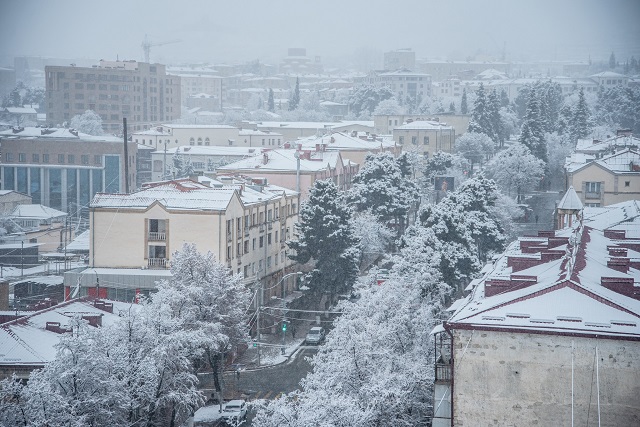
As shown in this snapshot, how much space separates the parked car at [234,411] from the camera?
3772cm

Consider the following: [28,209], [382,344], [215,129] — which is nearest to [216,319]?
[382,344]

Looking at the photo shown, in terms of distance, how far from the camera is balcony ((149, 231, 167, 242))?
5297cm

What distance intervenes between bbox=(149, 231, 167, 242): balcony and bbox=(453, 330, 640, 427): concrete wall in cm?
2931

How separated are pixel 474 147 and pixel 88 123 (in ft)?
228

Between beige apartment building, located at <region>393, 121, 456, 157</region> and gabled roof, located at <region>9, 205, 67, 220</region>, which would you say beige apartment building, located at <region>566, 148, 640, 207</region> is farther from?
beige apartment building, located at <region>393, 121, 456, 157</region>

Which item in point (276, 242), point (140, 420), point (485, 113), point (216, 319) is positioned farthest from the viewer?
point (485, 113)

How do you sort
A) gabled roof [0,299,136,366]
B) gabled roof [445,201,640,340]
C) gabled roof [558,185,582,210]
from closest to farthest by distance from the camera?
gabled roof [445,201,640,340]
gabled roof [0,299,136,366]
gabled roof [558,185,582,210]

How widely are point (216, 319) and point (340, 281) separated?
13733 mm

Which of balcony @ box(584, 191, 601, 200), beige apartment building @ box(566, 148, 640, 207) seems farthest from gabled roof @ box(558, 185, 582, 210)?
balcony @ box(584, 191, 601, 200)

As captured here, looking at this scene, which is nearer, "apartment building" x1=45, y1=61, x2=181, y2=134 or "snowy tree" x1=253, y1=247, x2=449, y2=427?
"snowy tree" x1=253, y1=247, x2=449, y2=427

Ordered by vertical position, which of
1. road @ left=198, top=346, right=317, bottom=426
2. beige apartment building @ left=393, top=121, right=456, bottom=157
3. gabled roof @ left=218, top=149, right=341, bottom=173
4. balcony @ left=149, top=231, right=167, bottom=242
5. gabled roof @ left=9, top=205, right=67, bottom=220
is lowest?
road @ left=198, top=346, right=317, bottom=426

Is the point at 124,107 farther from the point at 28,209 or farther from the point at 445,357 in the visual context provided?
the point at 445,357

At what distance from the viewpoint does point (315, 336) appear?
50.3 m

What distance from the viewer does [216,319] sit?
4316 cm
